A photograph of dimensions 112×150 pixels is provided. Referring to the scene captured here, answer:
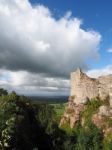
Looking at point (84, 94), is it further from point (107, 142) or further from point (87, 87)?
point (107, 142)

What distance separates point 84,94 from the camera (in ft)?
385

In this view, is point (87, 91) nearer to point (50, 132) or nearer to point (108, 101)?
point (108, 101)

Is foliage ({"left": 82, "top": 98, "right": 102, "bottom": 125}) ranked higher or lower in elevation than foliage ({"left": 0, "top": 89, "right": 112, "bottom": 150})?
higher

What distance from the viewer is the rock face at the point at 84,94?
4409 inches

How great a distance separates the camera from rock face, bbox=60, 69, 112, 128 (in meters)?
112

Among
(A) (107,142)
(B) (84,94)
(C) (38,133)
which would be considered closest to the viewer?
(C) (38,133)

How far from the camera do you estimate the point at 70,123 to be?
11706 cm

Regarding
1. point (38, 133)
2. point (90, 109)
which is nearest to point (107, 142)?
point (90, 109)

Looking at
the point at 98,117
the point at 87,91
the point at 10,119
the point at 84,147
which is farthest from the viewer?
the point at 87,91

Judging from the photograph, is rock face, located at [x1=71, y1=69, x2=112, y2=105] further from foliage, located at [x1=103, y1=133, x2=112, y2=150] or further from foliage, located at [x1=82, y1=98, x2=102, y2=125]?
foliage, located at [x1=103, y1=133, x2=112, y2=150]

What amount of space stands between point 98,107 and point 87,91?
714 centimetres

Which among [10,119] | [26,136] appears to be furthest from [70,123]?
[10,119]

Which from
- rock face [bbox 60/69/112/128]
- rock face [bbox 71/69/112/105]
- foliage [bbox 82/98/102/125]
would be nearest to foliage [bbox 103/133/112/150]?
rock face [bbox 60/69/112/128]

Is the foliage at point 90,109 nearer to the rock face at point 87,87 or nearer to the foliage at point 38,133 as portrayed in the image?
the foliage at point 38,133
